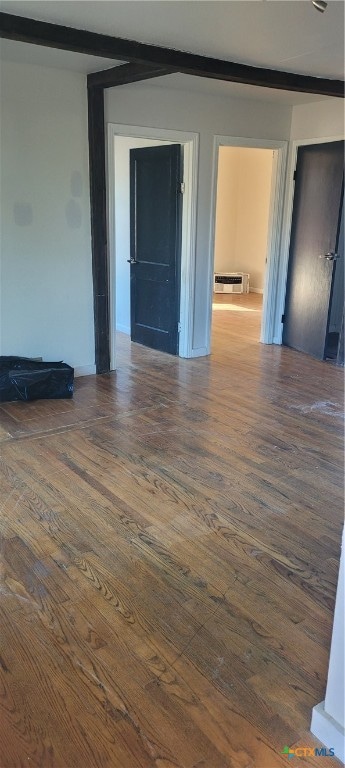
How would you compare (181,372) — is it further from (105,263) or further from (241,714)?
(241,714)

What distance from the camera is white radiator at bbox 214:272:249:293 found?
31.7ft

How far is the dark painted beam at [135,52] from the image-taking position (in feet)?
9.31

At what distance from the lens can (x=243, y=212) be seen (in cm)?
991

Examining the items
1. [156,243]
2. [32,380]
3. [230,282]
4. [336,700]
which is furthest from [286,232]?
[336,700]

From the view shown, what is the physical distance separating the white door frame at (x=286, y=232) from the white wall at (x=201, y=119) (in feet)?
0.77

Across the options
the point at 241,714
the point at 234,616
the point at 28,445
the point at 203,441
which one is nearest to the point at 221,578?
the point at 234,616

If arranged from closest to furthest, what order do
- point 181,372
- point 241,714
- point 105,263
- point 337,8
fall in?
point 241,714 → point 337,8 → point 105,263 → point 181,372

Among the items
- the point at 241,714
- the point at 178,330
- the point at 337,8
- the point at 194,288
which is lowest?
the point at 241,714

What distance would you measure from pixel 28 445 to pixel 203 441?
1.14 meters

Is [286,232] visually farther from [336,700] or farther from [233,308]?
[336,700]

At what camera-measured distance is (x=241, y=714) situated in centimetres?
166

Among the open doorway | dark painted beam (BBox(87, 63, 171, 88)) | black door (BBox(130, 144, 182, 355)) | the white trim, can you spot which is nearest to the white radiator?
the open doorway

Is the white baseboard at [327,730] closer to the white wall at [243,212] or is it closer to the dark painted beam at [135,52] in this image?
the dark painted beam at [135,52]

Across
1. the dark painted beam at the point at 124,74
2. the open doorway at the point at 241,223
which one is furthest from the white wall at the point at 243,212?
the dark painted beam at the point at 124,74
